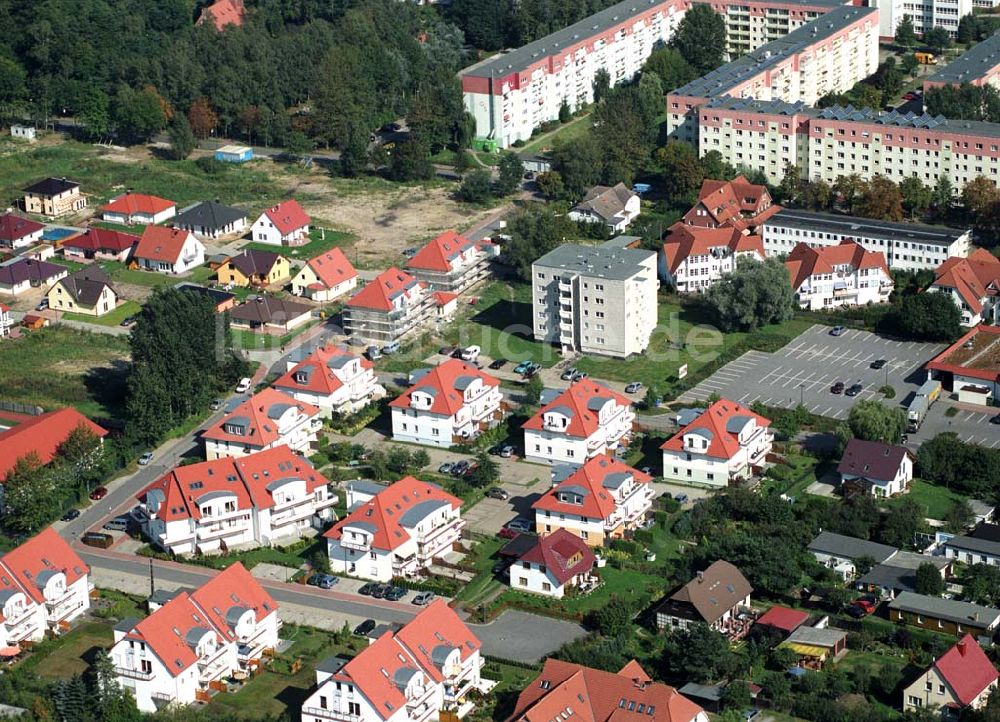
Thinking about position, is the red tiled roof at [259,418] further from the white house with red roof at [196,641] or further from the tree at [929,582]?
the tree at [929,582]

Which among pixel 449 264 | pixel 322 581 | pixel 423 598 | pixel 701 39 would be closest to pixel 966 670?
pixel 423 598

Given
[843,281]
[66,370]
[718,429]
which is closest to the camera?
[718,429]

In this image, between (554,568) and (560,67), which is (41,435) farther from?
(560,67)

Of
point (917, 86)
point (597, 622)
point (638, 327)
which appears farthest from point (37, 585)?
→ point (917, 86)

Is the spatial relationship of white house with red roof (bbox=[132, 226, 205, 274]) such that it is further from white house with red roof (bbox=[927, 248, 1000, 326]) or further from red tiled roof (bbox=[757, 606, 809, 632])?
red tiled roof (bbox=[757, 606, 809, 632])

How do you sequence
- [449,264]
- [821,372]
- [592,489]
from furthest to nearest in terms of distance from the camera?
[449,264], [821,372], [592,489]

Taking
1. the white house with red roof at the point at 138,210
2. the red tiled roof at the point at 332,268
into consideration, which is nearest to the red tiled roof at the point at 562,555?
the red tiled roof at the point at 332,268

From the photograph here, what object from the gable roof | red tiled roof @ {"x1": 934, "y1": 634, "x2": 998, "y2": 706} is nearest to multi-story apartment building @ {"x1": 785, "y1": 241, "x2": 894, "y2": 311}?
red tiled roof @ {"x1": 934, "y1": 634, "x2": 998, "y2": 706}
